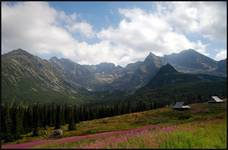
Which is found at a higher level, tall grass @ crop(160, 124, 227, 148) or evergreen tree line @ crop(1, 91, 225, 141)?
tall grass @ crop(160, 124, 227, 148)

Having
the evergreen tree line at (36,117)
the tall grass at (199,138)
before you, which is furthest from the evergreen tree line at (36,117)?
the tall grass at (199,138)

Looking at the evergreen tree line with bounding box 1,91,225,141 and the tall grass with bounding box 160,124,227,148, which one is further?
the evergreen tree line with bounding box 1,91,225,141

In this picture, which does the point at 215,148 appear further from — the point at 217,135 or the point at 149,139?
the point at 149,139

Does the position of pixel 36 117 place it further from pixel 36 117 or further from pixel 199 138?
pixel 199 138

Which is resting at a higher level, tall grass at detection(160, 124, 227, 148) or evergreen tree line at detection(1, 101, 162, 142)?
tall grass at detection(160, 124, 227, 148)

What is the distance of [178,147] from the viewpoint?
1412 centimetres

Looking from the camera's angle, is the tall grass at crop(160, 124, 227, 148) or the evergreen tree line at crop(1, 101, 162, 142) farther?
the evergreen tree line at crop(1, 101, 162, 142)

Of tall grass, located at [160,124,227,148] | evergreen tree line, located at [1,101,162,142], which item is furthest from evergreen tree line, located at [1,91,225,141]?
tall grass, located at [160,124,227,148]

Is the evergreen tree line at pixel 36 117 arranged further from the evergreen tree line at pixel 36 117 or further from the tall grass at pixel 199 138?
the tall grass at pixel 199 138

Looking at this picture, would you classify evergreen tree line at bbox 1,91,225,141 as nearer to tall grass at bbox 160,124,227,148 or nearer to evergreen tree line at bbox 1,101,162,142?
evergreen tree line at bbox 1,101,162,142

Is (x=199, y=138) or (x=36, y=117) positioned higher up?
(x=199, y=138)

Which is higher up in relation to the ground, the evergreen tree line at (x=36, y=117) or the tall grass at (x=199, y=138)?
the tall grass at (x=199, y=138)

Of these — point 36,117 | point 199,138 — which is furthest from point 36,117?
point 199,138

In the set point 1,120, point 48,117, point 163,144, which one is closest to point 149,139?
point 163,144
